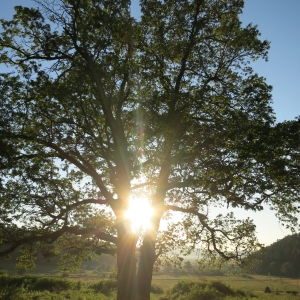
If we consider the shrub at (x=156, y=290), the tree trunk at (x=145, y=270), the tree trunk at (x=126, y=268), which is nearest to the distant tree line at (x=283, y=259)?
the shrub at (x=156, y=290)

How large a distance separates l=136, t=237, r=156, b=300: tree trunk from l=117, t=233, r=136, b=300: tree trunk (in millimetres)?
386

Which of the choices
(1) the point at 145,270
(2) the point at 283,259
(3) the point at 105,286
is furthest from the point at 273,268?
(1) the point at 145,270

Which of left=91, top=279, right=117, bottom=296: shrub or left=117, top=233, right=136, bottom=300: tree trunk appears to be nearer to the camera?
left=117, top=233, right=136, bottom=300: tree trunk

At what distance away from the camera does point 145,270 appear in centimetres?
1359

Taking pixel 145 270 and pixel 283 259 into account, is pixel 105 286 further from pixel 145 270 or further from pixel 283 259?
pixel 283 259

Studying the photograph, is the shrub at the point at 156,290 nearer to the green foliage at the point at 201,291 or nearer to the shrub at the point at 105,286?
the green foliage at the point at 201,291

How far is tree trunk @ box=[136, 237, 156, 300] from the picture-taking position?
43.6ft

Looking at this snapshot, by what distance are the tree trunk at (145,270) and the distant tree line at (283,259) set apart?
9238 cm

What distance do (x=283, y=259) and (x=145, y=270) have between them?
10399 centimetres

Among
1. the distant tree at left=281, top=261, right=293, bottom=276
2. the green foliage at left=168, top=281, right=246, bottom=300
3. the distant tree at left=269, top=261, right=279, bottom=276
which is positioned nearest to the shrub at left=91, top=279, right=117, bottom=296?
the green foliage at left=168, top=281, right=246, bottom=300

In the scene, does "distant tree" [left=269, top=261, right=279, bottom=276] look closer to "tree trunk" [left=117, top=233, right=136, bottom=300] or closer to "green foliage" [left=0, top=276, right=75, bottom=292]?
"green foliage" [left=0, top=276, right=75, bottom=292]

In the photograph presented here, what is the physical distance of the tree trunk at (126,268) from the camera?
12750mm

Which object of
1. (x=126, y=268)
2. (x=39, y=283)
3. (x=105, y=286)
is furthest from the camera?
(x=105, y=286)

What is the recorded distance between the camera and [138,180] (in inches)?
633
